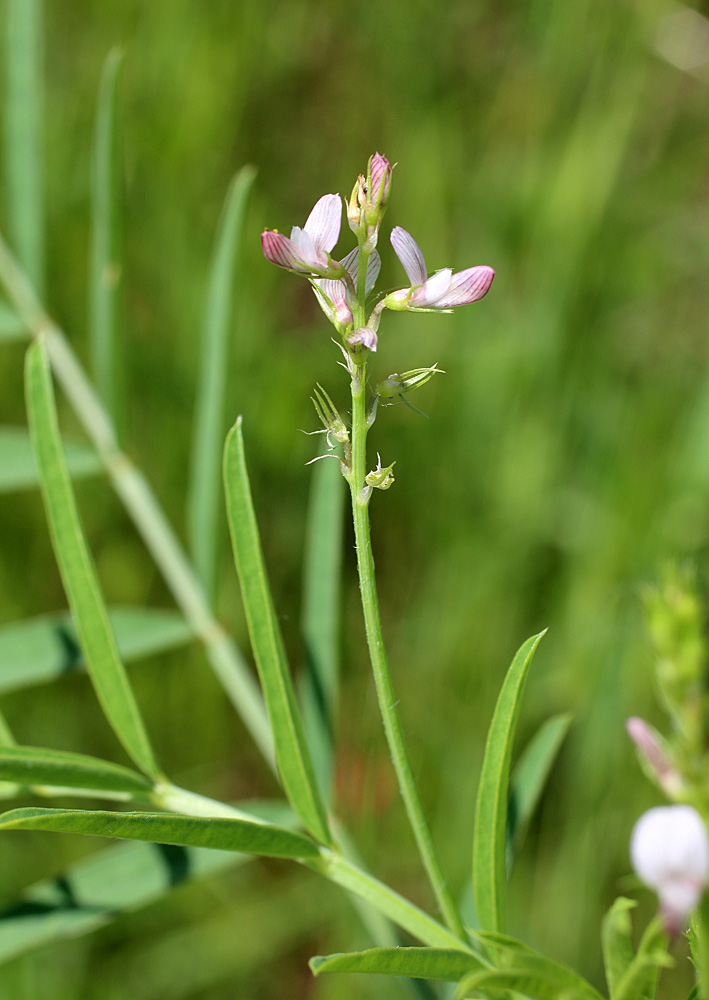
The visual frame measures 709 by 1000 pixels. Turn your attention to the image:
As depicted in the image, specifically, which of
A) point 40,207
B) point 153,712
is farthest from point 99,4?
point 153,712

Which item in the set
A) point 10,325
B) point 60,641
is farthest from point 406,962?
point 10,325

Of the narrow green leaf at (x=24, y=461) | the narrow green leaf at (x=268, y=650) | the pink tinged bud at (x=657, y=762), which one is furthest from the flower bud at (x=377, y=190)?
the narrow green leaf at (x=24, y=461)

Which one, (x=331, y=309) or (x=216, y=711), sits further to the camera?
(x=216, y=711)

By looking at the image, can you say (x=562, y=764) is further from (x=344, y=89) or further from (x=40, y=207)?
(x=344, y=89)

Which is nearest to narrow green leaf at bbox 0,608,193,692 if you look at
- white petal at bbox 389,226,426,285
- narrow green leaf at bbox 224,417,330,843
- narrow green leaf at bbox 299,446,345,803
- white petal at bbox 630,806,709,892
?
narrow green leaf at bbox 299,446,345,803

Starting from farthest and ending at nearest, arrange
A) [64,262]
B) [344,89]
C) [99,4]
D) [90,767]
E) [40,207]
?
1. [344,89]
2. [99,4]
3. [64,262]
4. [40,207]
5. [90,767]

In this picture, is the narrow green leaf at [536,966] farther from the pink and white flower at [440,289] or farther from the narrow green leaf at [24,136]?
the narrow green leaf at [24,136]

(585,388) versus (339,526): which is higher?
(585,388)
